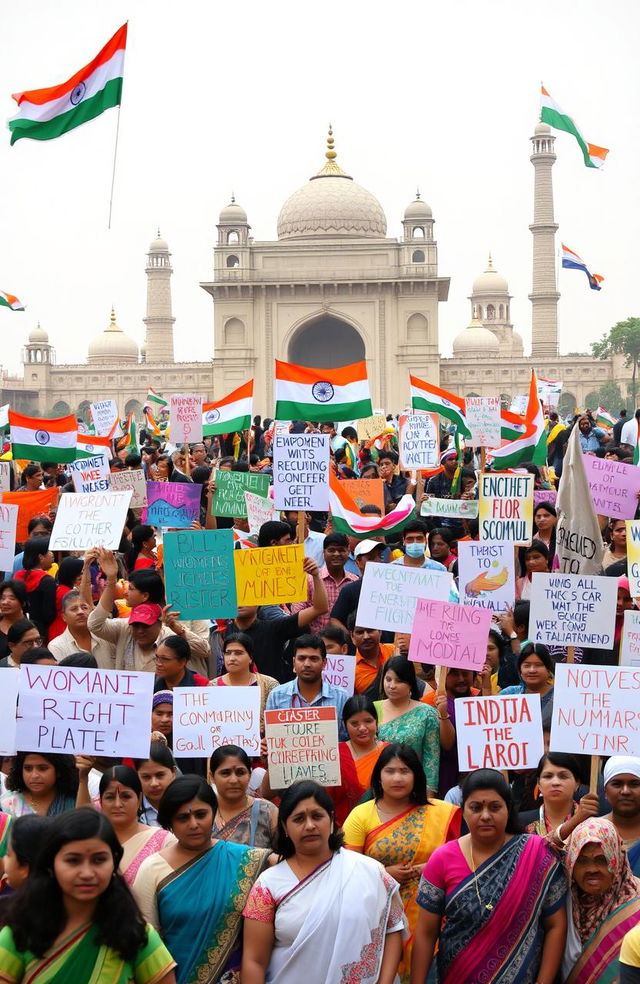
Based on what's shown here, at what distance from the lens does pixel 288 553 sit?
291 inches

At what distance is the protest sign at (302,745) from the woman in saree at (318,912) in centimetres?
81

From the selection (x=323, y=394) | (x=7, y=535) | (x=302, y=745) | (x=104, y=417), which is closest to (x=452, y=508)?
(x=323, y=394)

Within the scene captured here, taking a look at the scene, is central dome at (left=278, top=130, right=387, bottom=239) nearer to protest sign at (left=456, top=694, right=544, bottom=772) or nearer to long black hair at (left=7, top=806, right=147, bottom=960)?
protest sign at (left=456, top=694, right=544, bottom=772)

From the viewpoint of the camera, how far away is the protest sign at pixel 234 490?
33.0 feet

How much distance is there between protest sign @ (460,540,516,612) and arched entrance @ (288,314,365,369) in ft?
154

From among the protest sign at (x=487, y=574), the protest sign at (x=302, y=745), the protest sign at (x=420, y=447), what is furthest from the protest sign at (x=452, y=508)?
the protest sign at (x=302, y=745)

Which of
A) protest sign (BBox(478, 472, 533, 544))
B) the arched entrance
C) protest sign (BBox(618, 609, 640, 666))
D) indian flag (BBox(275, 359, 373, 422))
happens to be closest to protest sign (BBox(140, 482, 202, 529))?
indian flag (BBox(275, 359, 373, 422))

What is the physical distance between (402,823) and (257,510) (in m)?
4.77

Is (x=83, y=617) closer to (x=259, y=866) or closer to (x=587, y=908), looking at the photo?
(x=259, y=866)

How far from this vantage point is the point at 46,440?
1242 cm

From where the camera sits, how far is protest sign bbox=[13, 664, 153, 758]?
200 inches

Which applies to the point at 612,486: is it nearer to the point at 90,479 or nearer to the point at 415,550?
the point at 415,550

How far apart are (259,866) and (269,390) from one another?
156ft

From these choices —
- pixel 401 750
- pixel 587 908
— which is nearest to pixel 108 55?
pixel 401 750
